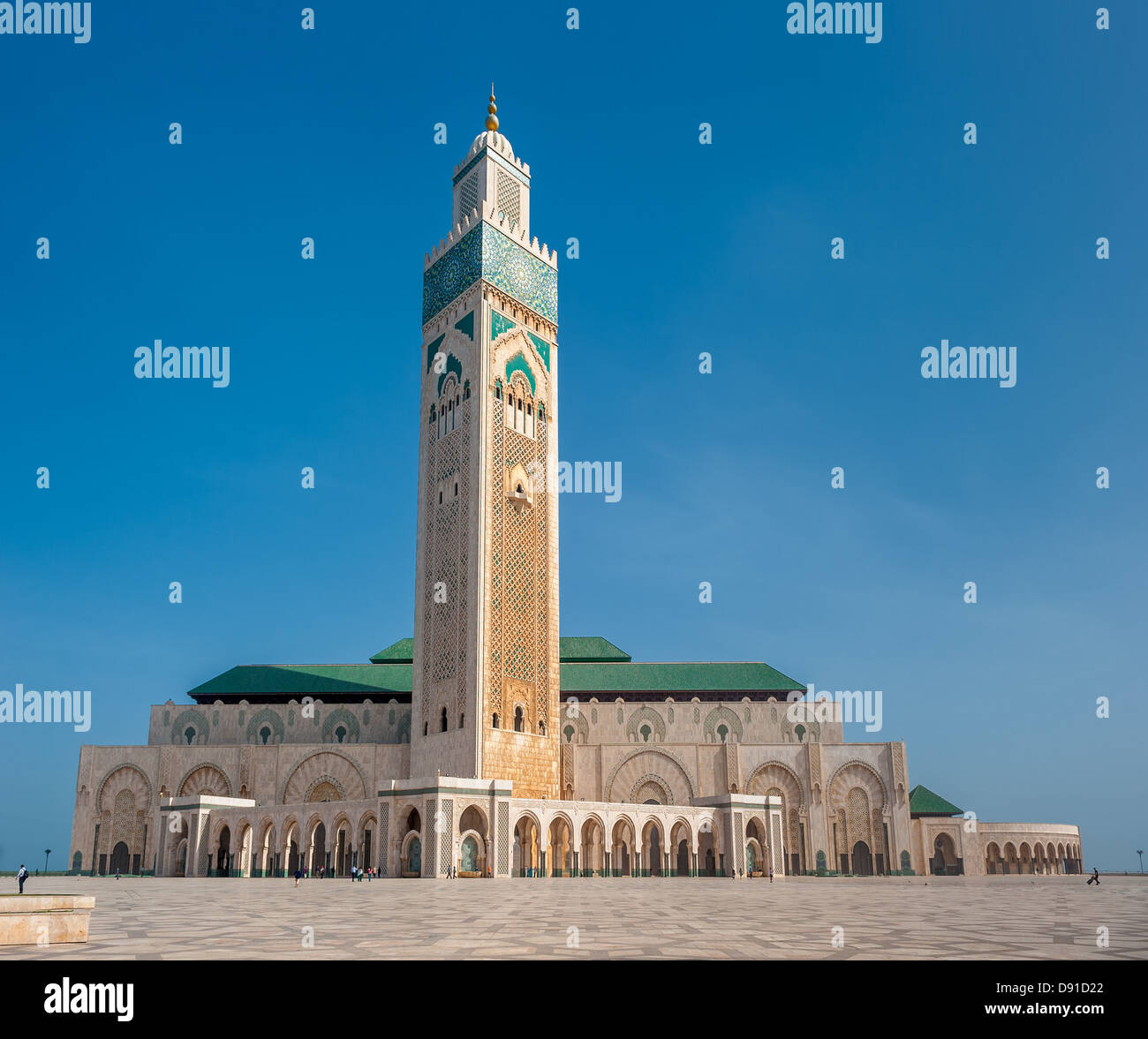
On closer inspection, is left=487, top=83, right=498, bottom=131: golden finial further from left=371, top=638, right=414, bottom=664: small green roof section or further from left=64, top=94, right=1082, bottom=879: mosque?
left=371, top=638, right=414, bottom=664: small green roof section

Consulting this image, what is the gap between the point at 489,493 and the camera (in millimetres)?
44938

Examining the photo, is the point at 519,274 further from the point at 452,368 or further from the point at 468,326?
the point at 452,368

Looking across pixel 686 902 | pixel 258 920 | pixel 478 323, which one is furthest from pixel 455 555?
pixel 258 920

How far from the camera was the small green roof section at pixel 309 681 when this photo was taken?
176 ft

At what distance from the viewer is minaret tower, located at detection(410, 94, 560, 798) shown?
4316 cm

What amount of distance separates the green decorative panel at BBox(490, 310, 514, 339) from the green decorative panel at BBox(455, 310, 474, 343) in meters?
0.93

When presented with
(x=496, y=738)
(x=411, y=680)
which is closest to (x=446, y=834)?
(x=496, y=738)

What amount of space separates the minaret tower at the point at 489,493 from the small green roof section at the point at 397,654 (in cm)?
1205

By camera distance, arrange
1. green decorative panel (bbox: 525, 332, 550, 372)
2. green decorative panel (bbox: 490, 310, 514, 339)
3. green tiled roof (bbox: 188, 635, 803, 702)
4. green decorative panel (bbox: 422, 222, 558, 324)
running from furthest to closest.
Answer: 1. green tiled roof (bbox: 188, 635, 803, 702)
2. green decorative panel (bbox: 525, 332, 550, 372)
3. green decorative panel (bbox: 422, 222, 558, 324)
4. green decorative panel (bbox: 490, 310, 514, 339)

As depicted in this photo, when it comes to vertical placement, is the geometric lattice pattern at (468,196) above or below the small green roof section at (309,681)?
above

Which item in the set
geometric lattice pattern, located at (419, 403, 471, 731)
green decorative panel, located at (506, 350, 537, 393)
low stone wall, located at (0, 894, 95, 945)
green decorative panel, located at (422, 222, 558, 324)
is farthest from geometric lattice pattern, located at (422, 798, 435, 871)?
low stone wall, located at (0, 894, 95, 945)

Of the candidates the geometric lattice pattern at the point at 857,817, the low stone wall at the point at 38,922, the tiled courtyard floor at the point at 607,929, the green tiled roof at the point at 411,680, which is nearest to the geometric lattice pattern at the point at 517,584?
the green tiled roof at the point at 411,680

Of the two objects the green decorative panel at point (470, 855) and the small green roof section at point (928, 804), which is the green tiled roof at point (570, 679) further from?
the green decorative panel at point (470, 855)
